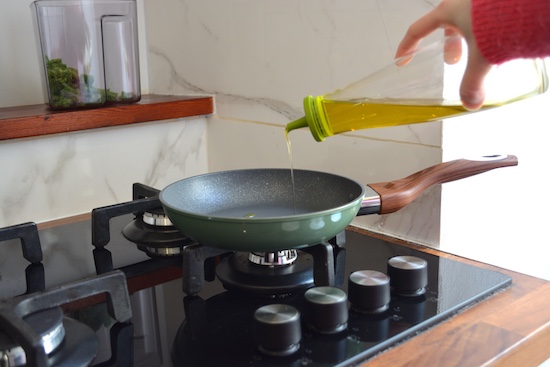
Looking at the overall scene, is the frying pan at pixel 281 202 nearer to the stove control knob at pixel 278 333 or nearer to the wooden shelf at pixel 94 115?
the stove control knob at pixel 278 333

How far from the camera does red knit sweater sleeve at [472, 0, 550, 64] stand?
58cm

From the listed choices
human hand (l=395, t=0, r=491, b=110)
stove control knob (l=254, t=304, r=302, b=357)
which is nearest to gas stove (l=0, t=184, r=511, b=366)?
stove control knob (l=254, t=304, r=302, b=357)

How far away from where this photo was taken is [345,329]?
74 centimetres

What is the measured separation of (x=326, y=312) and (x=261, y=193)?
13.0 inches

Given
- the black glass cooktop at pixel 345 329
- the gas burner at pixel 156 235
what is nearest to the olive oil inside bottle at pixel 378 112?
the black glass cooktop at pixel 345 329

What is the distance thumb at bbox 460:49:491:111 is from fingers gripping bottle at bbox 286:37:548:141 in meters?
0.13

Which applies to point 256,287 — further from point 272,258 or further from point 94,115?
point 94,115

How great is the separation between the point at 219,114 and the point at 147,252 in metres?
0.45

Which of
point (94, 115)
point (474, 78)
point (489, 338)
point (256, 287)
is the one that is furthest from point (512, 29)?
point (94, 115)

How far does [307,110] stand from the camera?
788mm

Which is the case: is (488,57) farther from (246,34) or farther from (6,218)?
(6,218)

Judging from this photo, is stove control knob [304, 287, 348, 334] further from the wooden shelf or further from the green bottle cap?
the wooden shelf

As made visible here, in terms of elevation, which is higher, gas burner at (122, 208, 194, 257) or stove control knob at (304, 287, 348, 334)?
gas burner at (122, 208, 194, 257)

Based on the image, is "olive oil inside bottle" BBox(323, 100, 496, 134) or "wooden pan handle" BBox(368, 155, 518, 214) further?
"wooden pan handle" BBox(368, 155, 518, 214)
